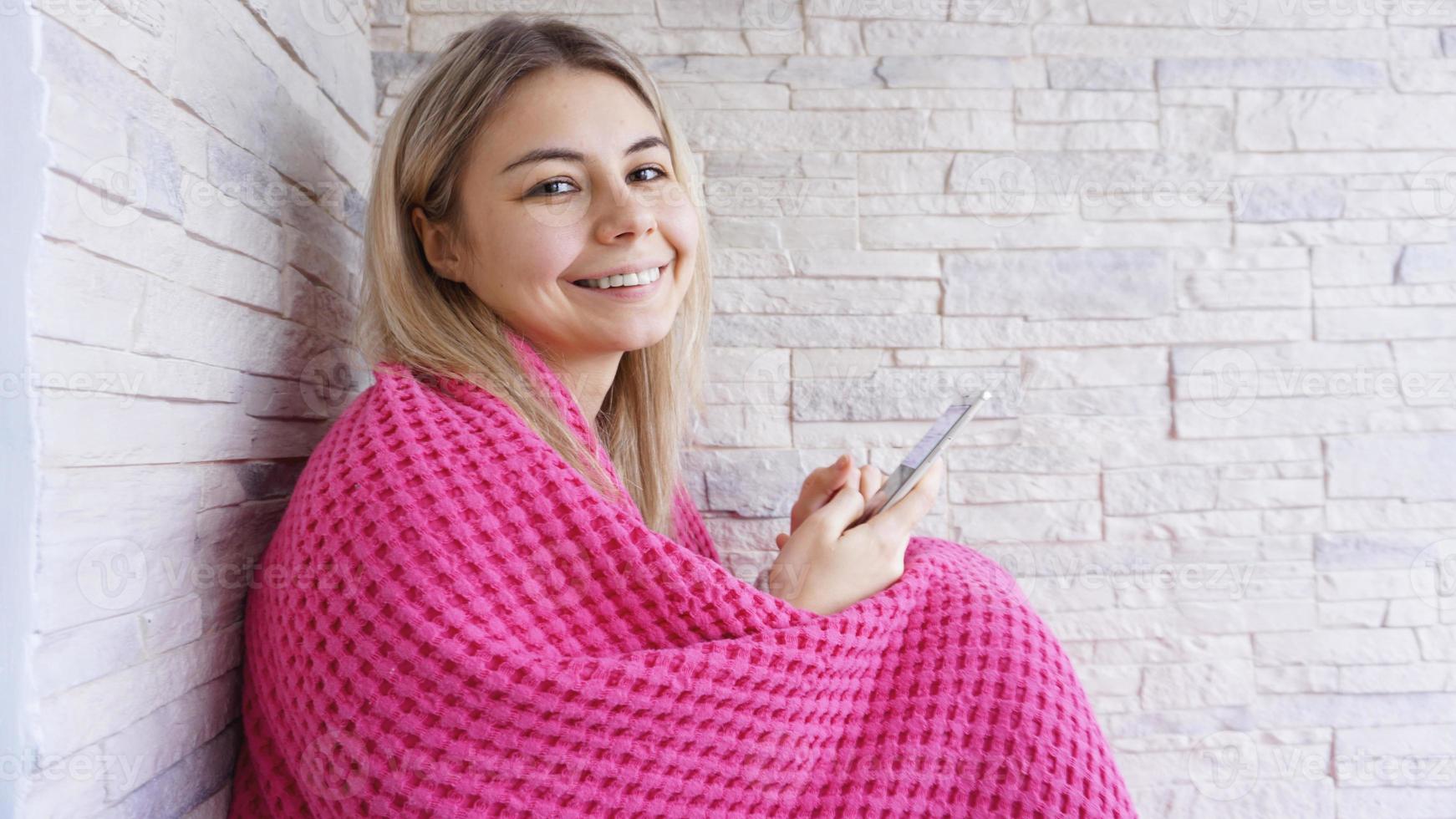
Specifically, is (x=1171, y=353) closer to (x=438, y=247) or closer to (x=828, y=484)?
(x=828, y=484)

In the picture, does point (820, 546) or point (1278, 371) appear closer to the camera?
point (820, 546)

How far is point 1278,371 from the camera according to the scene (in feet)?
3.76

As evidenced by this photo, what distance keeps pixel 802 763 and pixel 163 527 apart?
535 millimetres

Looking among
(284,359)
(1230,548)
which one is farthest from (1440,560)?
(284,359)

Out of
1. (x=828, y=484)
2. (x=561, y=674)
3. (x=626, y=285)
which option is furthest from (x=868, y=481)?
(x=561, y=674)

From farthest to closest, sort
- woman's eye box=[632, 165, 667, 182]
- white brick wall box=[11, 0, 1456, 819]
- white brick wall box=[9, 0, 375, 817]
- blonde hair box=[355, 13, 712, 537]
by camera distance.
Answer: white brick wall box=[11, 0, 1456, 819] → woman's eye box=[632, 165, 667, 182] → blonde hair box=[355, 13, 712, 537] → white brick wall box=[9, 0, 375, 817]

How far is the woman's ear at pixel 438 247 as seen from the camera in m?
0.91

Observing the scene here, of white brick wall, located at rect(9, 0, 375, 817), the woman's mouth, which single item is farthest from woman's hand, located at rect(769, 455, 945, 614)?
white brick wall, located at rect(9, 0, 375, 817)

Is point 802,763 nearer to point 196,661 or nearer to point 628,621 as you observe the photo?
point 628,621

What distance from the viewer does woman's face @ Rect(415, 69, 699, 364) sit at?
0.86 m

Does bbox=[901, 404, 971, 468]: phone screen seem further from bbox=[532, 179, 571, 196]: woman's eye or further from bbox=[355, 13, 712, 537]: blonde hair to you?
bbox=[532, 179, 571, 196]: woman's eye

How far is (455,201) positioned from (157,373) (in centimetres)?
36

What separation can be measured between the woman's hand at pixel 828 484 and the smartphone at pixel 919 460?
3 centimetres

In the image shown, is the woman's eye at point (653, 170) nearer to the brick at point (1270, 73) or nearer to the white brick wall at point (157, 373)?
the white brick wall at point (157, 373)
